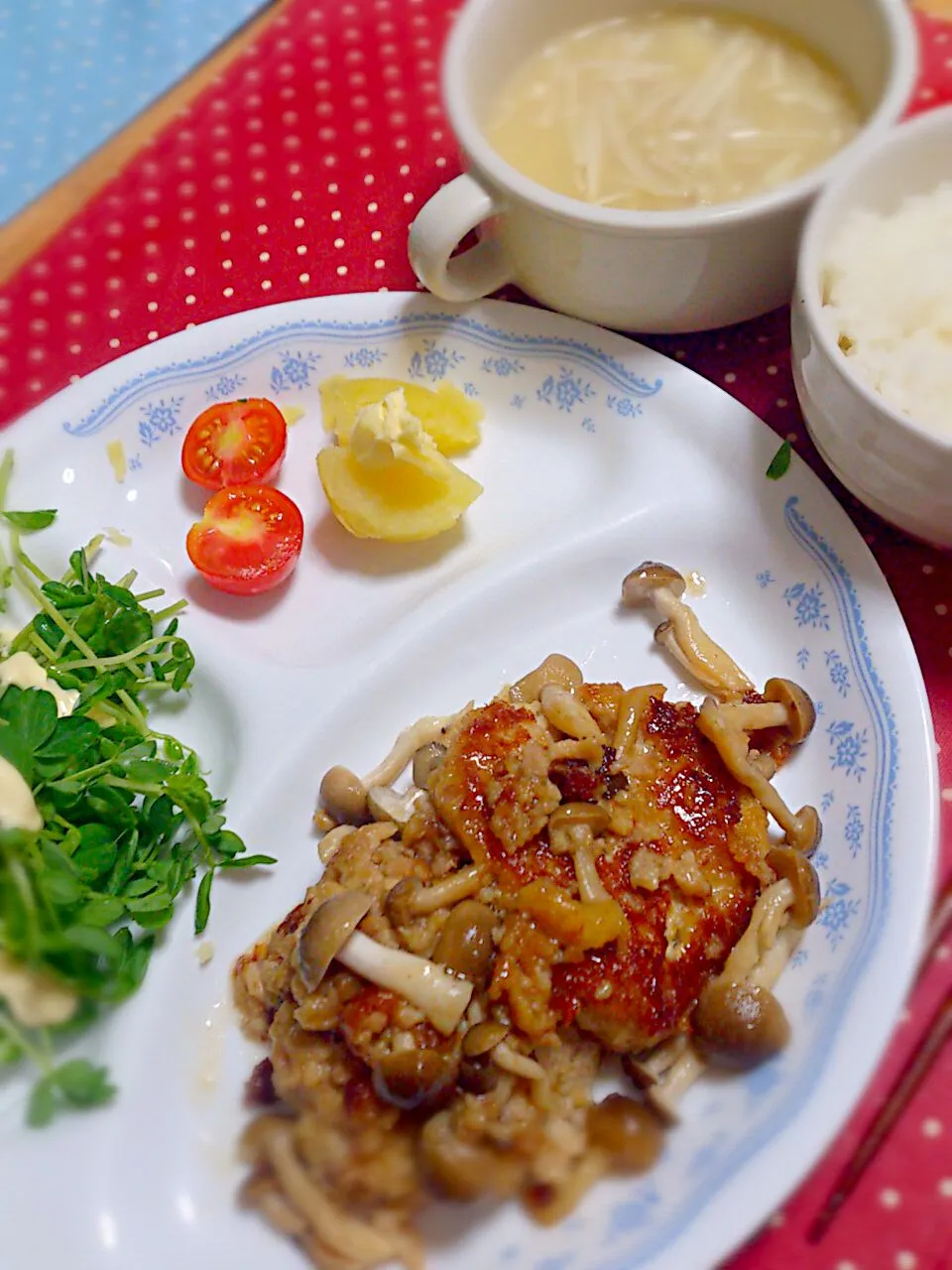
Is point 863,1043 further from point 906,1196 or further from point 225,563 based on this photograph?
point 225,563

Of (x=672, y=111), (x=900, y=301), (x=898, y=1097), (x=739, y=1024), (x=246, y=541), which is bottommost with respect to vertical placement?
(x=898, y=1097)

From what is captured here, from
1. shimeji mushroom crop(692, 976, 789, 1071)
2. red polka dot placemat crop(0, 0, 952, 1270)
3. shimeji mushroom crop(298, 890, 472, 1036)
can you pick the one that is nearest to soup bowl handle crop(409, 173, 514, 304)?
red polka dot placemat crop(0, 0, 952, 1270)

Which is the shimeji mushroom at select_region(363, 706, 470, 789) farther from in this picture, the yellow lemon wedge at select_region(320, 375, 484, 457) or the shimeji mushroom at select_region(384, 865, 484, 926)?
the yellow lemon wedge at select_region(320, 375, 484, 457)

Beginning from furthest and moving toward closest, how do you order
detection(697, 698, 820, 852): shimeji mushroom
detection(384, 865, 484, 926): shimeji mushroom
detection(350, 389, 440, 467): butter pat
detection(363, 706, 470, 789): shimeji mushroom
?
1. detection(350, 389, 440, 467): butter pat
2. detection(363, 706, 470, 789): shimeji mushroom
3. detection(697, 698, 820, 852): shimeji mushroom
4. detection(384, 865, 484, 926): shimeji mushroom

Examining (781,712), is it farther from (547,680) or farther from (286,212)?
(286,212)

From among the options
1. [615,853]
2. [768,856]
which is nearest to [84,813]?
[615,853]

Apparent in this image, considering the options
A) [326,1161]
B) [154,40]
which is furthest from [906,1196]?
[154,40]
